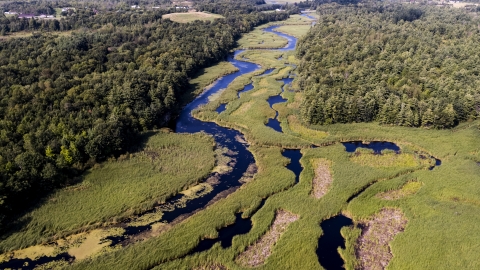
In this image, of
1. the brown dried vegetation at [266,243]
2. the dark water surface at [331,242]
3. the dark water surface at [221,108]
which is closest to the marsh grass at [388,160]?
the dark water surface at [331,242]

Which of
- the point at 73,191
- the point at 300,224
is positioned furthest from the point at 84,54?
the point at 300,224

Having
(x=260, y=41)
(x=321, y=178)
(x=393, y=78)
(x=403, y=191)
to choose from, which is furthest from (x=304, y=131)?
(x=260, y=41)

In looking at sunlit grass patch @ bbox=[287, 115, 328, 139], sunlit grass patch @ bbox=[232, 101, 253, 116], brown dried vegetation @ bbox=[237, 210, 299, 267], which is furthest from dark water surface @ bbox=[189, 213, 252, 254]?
sunlit grass patch @ bbox=[232, 101, 253, 116]

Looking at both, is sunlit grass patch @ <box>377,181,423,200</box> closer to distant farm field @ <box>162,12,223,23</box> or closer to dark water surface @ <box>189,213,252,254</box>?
dark water surface @ <box>189,213,252,254</box>

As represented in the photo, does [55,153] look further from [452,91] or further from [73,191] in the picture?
[452,91]

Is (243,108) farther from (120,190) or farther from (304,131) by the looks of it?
(120,190)

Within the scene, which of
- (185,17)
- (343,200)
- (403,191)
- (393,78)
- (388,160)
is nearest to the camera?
(343,200)

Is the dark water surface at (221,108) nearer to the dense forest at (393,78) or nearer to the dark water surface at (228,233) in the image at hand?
the dense forest at (393,78)
